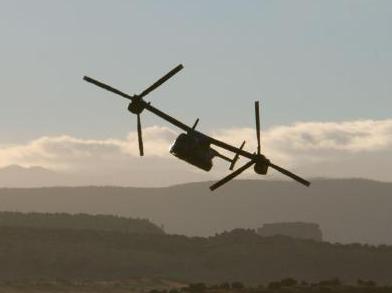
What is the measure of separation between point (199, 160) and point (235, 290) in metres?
26.3

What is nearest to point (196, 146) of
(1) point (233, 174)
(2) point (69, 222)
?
(1) point (233, 174)

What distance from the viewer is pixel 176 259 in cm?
8875

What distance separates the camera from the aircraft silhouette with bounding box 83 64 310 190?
1966cm

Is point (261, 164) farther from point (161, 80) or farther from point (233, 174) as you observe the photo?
point (161, 80)

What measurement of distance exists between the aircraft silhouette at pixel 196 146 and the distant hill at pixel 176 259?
61.9 meters

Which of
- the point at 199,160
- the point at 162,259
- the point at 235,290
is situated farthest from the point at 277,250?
the point at 199,160

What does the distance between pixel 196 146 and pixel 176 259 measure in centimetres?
6905

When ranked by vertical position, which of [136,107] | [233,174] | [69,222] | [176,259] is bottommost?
[233,174]

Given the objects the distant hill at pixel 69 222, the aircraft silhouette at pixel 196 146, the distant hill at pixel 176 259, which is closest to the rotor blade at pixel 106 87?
the aircraft silhouette at pixel 196 146

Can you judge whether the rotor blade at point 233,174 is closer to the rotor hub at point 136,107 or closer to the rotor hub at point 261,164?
the rotor hub at point 261,164

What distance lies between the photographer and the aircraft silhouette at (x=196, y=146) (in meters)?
19.7

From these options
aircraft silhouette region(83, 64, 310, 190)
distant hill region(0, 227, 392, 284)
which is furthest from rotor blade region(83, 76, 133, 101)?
distant hill region(0, 227, 392, 284)

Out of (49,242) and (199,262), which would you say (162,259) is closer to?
(199,262)

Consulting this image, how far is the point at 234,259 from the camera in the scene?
88.4 meters
